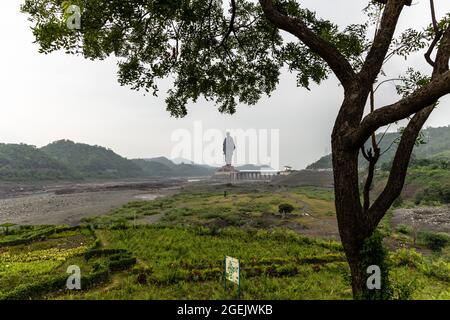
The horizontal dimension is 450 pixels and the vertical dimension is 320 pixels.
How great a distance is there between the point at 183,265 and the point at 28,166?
135 meters

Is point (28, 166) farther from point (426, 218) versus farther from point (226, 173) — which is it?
point (426, 218)

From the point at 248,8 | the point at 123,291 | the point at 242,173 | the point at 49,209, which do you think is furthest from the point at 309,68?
the point at 242,173

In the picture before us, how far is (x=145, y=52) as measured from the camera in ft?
34.0

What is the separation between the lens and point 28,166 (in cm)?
12212

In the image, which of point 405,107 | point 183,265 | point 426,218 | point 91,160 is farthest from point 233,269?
point 91,160

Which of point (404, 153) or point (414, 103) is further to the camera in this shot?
point (404, 153)

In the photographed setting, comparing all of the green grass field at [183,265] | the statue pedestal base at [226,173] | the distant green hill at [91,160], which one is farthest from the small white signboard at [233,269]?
the distant green hill at [91,160]

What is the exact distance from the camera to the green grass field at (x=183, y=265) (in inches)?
412

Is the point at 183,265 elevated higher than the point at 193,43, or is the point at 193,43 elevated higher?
the point at 193,43

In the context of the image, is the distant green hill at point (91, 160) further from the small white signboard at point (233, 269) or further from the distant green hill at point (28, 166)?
the small white signboard at point (233, 269)

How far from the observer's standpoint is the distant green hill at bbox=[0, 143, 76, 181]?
109 metres

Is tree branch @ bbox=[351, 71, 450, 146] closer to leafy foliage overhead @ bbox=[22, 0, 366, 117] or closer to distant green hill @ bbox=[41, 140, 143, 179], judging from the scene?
leafy foliage overhead @ bbox=[22, 0, 366, 117]

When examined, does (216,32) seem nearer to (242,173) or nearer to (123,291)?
(123,291)

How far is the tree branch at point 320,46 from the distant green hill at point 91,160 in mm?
150693
